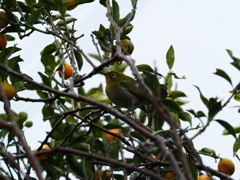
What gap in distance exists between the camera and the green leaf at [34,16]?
99.7 inches

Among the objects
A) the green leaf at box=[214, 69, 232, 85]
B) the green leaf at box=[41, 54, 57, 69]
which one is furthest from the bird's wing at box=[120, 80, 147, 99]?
the green leaf at box=[214, 69, 232, 85]

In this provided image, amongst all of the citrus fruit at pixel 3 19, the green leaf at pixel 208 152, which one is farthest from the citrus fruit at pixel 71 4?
the green leaf at pixel 208 152

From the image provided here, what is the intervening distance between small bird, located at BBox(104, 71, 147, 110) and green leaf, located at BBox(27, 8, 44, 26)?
0.73 meters

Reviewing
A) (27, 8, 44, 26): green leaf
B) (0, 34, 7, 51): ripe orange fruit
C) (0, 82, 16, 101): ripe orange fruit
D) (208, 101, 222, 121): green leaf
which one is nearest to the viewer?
(208, 101, 222, 121): green leaf

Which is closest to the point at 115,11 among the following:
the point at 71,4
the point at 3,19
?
the point at 71,4

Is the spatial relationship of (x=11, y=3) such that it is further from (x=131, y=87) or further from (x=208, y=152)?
(x=208, y=152)

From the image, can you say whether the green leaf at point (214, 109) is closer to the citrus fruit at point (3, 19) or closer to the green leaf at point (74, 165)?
the green leaf at point (74, 165)

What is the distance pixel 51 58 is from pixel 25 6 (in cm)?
35

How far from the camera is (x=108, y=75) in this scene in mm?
3291

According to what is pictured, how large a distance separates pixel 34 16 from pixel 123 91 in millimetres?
855

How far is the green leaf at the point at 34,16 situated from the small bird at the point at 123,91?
2.40 ft

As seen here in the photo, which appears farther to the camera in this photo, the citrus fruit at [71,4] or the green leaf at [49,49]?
the green leaf at [49,49]

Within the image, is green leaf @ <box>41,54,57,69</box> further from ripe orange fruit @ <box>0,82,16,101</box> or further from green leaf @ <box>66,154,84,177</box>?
green leaf @ <box>66,154,84,177</box>

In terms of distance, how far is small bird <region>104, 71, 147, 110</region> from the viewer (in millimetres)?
3010
